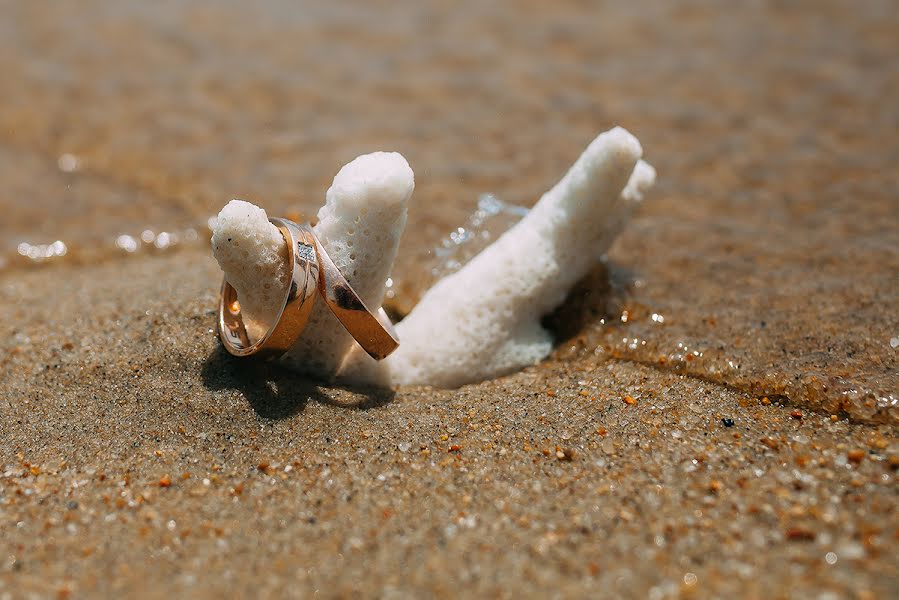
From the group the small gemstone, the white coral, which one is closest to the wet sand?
the white coral

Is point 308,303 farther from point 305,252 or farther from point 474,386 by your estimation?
point 474,386

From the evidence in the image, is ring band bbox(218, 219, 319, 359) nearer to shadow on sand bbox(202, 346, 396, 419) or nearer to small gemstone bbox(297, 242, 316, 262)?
small gemstone bbox(297, 242, 316, 262)

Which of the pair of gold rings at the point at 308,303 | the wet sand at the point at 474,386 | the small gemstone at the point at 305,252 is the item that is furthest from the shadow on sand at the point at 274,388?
the small gemstone at the point at 305,252

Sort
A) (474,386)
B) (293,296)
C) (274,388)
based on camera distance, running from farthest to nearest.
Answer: (474,386), (274,388), (293,296)

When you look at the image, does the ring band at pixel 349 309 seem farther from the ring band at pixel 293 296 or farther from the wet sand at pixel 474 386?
the wet sand at pixel 474 386

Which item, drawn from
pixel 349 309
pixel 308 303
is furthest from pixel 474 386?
pixel 308 303
